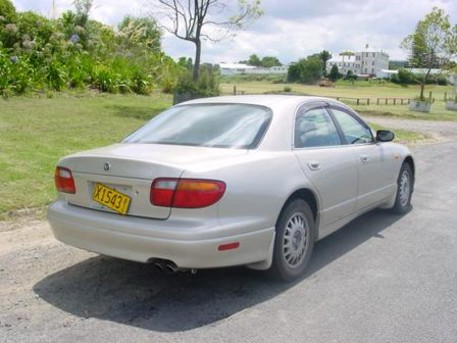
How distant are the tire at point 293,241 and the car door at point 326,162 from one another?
9.5 inches

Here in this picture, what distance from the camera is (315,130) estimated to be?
17.3ft

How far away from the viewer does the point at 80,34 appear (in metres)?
19.9

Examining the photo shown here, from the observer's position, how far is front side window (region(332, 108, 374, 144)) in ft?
18.8

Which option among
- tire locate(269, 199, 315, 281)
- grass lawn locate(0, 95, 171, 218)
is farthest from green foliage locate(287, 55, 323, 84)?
tire locate(269, 199, 315, 281)

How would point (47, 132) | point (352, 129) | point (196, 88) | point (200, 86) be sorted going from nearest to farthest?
point (352, 129) → point (47, 132) → point (196, 88) → point (200, 86)

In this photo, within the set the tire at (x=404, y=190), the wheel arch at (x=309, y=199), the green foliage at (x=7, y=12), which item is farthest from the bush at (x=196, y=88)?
the wheel arch at (x=309, y=199)

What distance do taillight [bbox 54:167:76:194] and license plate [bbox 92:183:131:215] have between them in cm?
27

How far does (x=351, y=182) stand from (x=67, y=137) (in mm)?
6354

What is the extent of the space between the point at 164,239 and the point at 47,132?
7.33 m

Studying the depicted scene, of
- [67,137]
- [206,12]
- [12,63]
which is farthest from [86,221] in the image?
[206,12]

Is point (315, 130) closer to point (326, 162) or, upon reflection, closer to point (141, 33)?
point (326, 162)

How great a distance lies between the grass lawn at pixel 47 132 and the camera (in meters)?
6.92

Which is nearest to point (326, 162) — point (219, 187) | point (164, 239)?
point (219, 187)

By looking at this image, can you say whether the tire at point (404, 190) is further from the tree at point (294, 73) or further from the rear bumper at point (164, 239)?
the tree at point (294, 73)
